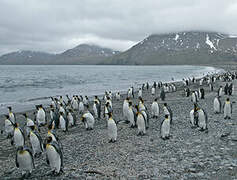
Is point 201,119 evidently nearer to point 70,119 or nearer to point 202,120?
point 202,120

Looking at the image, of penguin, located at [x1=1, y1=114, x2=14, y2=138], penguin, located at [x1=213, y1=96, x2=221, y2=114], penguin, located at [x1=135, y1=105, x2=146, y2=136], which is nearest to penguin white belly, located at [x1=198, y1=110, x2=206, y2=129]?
penguin, located at [x1=135, y1=105, x2=146, y2=136]

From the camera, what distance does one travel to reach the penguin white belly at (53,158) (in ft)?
24.2

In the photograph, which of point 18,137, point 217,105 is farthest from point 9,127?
point 217,105

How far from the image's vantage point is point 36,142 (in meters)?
9.05

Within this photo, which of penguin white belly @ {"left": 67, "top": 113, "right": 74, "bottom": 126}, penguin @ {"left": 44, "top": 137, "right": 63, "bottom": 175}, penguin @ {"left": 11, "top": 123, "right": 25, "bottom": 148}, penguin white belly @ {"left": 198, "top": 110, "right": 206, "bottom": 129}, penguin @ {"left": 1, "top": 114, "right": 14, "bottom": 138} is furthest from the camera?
penguin white belly @ {"left": 67, "top": 113, "right": 74, "bottom": 126}

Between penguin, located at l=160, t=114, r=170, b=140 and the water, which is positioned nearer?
penguin, located at l=160, t=114, r=170, b=140

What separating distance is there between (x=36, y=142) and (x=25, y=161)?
1.83 m

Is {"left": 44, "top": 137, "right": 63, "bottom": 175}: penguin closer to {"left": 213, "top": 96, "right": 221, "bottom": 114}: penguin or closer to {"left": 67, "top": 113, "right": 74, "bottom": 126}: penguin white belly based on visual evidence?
{"left": 67, "top": 113, "right": 74, "bottom": 126}: penguin white belly

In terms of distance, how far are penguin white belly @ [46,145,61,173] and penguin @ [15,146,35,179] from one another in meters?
0.52

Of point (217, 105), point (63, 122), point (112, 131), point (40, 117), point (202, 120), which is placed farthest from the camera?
point (217, 105)

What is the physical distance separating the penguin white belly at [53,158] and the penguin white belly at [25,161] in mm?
536

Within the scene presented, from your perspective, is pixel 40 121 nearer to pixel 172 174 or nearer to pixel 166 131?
pixel 166 131

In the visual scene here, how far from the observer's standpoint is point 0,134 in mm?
14164

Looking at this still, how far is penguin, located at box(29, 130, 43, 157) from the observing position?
354 inches
